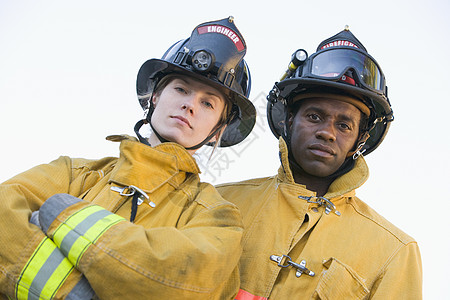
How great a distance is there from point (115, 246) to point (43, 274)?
40 centimetres

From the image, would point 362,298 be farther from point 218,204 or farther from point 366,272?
point 218,204

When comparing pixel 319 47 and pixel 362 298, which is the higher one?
pixel 319 47

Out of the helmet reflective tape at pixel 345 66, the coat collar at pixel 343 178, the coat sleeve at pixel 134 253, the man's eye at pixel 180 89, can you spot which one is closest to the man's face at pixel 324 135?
the coat collar at pixel 343 178

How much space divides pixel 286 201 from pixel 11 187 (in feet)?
6.75

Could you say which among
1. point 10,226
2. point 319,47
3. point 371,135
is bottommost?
point 10,226

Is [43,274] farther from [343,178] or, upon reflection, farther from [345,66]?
[345,66]

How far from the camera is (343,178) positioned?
11.7ft

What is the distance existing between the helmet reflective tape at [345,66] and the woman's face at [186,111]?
96 cm

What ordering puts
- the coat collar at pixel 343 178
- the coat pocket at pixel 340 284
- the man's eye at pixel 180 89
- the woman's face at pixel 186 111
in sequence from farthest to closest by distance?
the coat collar at pixel 343 178, the man's eye at pixel 180 89, the woman's face at pixel 186 111, the coat pocket at pixel 340 284

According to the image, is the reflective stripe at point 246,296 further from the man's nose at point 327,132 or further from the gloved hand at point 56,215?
the man's nose at point 327,132

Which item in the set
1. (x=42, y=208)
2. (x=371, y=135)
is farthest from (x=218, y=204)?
(x=371, y=135)

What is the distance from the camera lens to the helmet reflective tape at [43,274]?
2135mm

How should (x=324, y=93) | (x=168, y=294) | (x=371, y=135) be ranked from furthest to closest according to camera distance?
(x=371, y=135) < (x=324, y=93) < (x=168, y=294)

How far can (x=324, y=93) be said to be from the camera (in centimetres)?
374
